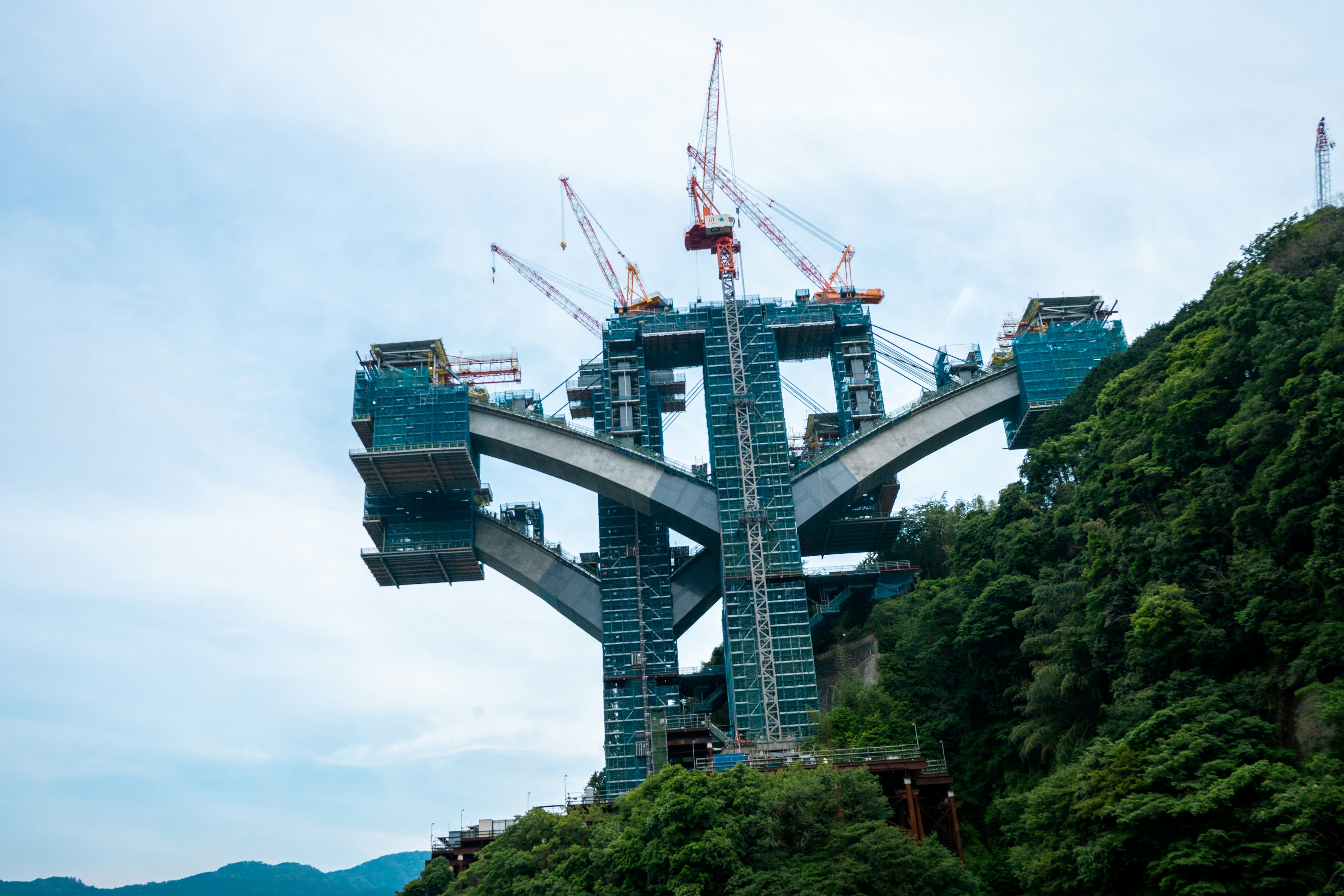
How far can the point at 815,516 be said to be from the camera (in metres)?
73.9

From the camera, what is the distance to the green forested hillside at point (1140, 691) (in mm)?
34750

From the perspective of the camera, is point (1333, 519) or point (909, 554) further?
A: point (909, 554)

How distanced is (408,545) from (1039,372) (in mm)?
45534

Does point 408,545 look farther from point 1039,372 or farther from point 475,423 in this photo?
point 1039,372

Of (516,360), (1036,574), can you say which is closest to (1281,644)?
(1036,574)

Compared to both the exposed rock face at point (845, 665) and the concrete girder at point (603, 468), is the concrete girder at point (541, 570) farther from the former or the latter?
the exposed rock face at point (845, 665)

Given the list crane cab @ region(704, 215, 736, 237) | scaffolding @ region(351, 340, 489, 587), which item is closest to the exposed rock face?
scaffolding @ region(351, 340, 489, 587)

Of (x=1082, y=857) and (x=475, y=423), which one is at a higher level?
(x=475, y=423)

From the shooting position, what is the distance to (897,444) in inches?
2975

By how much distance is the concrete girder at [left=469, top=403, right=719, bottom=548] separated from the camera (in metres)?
73.9

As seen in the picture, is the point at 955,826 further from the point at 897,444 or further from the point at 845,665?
the point at 897,444

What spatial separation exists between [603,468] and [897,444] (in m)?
19.8

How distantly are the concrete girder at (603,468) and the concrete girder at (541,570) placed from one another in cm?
543

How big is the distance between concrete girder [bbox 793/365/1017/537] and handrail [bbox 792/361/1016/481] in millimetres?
73
